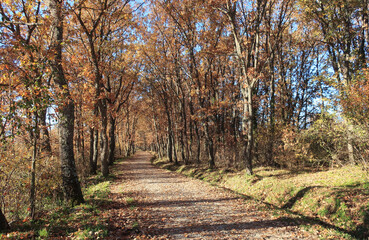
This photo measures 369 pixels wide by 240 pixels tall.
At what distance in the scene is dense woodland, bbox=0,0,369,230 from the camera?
6.11 meters

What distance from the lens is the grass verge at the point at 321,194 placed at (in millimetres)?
6672

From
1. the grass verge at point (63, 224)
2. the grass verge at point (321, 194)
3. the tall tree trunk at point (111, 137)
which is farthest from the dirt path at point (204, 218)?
the tall tree trunk at point (111, 137)

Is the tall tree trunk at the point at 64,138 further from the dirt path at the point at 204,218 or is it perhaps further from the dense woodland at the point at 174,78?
the dirt path at the point at 204,218

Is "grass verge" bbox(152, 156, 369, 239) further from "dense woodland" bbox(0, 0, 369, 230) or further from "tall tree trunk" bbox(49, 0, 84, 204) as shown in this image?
"tall tree trunk" bbox(49, 0, 84, 204)

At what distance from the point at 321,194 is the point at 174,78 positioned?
17.9 m

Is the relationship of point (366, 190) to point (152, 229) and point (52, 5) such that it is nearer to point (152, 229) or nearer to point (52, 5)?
point (152, 229)

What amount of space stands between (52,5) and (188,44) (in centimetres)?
1221

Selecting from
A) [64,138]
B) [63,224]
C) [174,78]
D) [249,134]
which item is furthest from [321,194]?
[174,78]

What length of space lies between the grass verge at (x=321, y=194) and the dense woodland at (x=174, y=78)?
2.96 ft

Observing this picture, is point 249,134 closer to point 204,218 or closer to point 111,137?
point 204,218

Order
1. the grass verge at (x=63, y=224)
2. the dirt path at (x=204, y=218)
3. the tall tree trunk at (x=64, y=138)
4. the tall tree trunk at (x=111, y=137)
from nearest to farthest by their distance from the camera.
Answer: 1. the grass verge at (x=63, y=224)
2. the dirt path at (x=204, y=218)
3. the tall tree trunk at (x=64, y=138)
4. the tall tree trunk at (x=111, y=137)

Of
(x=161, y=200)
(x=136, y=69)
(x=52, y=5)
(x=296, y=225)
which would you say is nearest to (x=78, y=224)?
(x=161, y=200)

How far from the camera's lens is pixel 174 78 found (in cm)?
2309

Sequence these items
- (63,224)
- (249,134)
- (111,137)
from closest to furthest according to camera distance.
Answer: (63,224) → (249,134) → (111,137)
